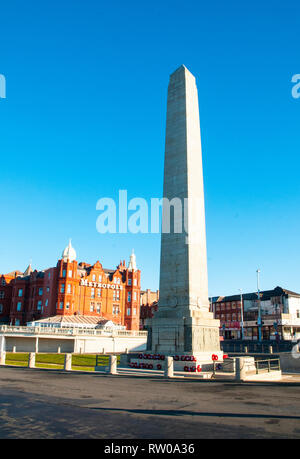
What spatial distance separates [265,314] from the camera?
82.8m

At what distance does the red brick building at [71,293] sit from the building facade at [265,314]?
74.2 ft

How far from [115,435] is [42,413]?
374 centimetres

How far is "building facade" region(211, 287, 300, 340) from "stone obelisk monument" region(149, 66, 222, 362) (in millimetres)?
50152

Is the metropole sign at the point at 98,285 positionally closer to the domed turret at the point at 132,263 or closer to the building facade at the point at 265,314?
the domed turret at the point at 132,263

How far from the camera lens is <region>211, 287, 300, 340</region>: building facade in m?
78.1

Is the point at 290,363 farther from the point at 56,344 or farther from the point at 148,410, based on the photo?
the point at 56,344

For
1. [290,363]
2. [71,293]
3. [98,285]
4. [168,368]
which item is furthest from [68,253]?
[168,368]

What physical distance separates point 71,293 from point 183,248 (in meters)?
52.1

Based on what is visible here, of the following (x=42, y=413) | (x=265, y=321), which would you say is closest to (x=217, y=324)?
(x=42, y=413)

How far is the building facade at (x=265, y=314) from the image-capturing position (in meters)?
78.1

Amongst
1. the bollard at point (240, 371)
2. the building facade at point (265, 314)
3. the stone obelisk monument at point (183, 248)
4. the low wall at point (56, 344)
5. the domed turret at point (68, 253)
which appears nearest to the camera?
the bollard at point (240, 371)

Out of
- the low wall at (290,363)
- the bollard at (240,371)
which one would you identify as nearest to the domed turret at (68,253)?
the low wall at (290,363)

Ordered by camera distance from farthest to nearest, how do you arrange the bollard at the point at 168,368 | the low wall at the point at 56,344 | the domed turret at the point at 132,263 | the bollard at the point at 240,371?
the domed turret at the point at 132,263 < the low wall at the point at 56,344 < the bollard at the point at 168,368 < the bollard at the point at 240,371
